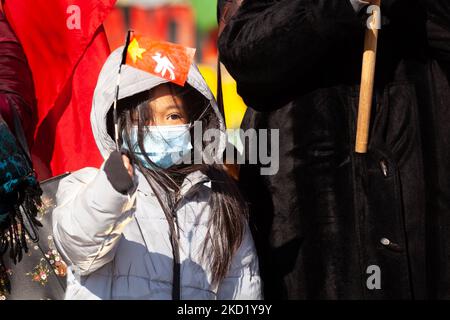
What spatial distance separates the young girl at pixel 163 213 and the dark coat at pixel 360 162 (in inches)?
7.0

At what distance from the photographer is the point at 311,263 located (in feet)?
10.4

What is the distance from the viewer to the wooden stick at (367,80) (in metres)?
3.04

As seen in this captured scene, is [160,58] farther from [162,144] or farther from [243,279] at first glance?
[243,279]

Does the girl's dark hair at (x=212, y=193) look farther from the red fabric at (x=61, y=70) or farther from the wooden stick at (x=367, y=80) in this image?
the red fabric at (x=61, y=70)

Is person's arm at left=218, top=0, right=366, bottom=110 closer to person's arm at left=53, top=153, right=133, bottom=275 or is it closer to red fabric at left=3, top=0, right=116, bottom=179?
person's arm at left=53, top=153, right=133, bottom=275

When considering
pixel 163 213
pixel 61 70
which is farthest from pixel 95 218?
pixel 61 70

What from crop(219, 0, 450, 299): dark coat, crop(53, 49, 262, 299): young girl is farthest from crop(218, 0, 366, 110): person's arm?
crop(53, 49, 262, 299): young girl

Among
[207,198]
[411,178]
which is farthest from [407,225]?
[207,198]

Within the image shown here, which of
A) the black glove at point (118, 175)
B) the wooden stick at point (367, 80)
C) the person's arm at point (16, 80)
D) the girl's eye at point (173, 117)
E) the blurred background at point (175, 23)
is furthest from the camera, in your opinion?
the blurred background at point (175, 23)

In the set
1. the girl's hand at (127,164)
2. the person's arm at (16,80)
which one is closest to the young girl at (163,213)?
the girl's hand at (127,164)

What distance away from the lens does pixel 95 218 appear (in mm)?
2648

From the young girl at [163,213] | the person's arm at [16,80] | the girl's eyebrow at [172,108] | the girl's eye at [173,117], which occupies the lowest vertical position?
the young girl at [163,213]

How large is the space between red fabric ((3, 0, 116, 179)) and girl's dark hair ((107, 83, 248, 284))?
0.76 meters

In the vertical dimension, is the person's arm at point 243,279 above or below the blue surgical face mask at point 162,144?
below
